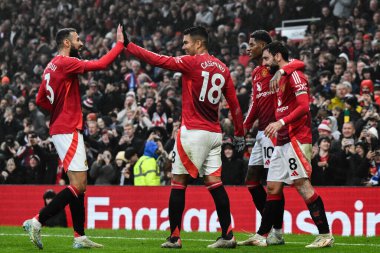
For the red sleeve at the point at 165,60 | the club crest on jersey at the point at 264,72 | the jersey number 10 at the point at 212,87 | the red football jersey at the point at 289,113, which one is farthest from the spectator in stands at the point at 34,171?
the red football jersey at the point at 289,113

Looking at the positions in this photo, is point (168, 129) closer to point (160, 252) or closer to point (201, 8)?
point (201, 8)

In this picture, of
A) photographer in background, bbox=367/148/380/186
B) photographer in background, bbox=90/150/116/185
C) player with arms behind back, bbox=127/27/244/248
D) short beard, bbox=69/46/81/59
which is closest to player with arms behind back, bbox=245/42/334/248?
player with arms behind back, bbox=127/27/244/248

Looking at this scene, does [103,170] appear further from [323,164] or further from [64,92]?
[64,92]

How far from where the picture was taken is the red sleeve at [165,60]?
451 inches

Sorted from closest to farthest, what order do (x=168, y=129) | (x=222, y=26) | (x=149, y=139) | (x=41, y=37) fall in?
(x=149, y=139)
(x=168, y=129)
(x=222, y=26)
(x=41, y=37)

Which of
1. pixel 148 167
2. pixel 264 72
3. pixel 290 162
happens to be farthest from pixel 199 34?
pixel 148 167

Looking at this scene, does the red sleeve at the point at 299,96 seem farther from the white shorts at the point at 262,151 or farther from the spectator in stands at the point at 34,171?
the spectator in stands at the point at 34,171

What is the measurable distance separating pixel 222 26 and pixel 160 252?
659 inches

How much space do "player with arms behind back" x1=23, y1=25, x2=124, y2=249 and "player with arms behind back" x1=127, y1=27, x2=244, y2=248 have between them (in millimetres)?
724

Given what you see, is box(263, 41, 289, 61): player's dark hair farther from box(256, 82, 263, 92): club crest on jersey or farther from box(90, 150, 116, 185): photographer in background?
box(90, 150, 116, 185): photographer in background

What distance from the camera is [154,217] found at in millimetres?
18156

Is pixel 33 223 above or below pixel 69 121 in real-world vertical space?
below

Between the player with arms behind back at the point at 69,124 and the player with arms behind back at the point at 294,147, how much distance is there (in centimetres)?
198

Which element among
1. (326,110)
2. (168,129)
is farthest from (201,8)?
(326,110)
